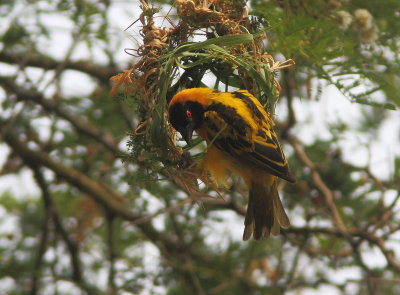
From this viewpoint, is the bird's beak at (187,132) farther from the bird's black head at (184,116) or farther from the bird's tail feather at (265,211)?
the bird's tail feather at (265,211)

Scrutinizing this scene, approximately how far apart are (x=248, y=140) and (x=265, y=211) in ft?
1.88

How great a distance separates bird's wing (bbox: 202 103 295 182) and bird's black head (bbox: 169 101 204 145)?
Answer: 89mm

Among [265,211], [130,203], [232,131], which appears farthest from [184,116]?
[130,203]

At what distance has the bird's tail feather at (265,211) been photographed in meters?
2.80

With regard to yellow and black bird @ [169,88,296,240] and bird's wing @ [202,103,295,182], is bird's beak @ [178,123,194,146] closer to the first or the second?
yellow and black bird @ [169,88,296,240]

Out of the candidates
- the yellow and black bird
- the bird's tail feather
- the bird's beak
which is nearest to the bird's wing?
the yellow and black bird

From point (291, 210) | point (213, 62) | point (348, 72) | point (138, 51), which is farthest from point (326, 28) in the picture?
point (291, 210)

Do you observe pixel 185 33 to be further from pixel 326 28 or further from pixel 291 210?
pixel 291 210

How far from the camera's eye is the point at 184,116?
8.14ft

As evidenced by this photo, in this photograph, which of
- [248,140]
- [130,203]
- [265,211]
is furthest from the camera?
[130,203]

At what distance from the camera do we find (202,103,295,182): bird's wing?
2.46 m

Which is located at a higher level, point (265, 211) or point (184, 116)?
point (184, 116)

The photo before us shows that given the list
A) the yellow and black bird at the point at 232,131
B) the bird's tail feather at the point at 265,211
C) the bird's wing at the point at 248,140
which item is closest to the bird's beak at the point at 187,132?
the yellow and black bird at the point at 232,131

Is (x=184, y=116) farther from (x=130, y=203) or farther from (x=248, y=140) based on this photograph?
(x=130, y=203)
